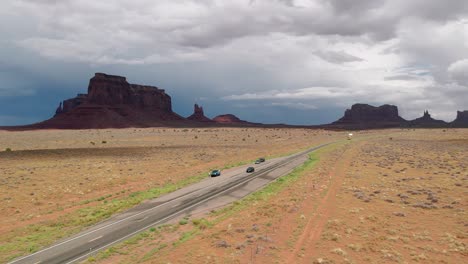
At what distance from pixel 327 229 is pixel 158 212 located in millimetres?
14696

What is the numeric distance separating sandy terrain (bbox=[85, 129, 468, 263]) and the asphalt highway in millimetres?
1939

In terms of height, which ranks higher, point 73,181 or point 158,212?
point 73,181

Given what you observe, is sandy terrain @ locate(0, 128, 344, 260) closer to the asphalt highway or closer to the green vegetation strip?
the asphalt highway

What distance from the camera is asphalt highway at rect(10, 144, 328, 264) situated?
2159 cm

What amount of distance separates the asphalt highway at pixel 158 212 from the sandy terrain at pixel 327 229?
76.3 inches

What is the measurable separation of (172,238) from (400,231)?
1517 centimetres

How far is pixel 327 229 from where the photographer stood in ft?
75.2

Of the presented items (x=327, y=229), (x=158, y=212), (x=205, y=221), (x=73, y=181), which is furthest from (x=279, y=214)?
(x=73, y=181)

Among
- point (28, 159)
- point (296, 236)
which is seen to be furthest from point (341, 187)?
point (28, 159)

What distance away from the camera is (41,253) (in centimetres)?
2180

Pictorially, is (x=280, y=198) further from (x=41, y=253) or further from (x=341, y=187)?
(x=41, y=253)

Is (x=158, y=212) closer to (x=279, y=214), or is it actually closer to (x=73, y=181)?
(x=279, y=214)

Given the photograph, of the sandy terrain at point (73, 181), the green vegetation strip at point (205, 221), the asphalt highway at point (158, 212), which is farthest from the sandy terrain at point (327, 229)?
the sandy terrain at point (73, 181)

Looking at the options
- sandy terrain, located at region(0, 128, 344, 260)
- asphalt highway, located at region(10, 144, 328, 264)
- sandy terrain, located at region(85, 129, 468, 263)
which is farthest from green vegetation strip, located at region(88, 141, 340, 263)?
sandy terrain, located at region(0, 128, 344, 260)
